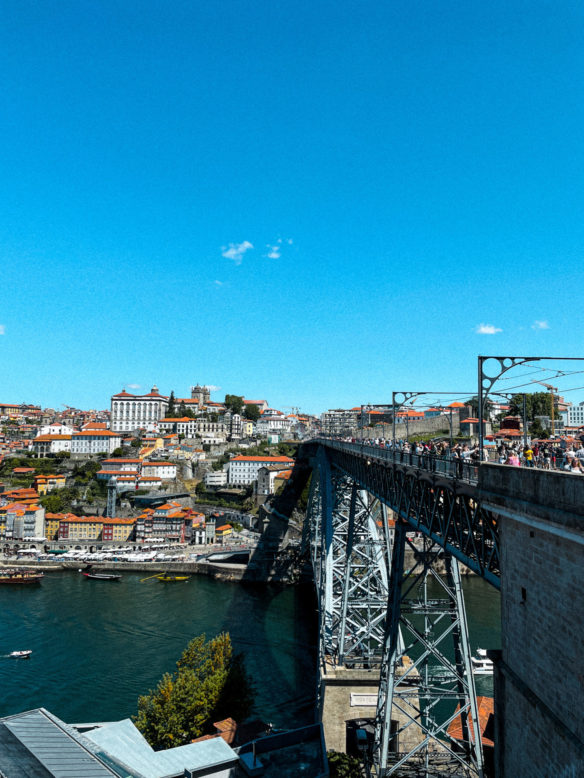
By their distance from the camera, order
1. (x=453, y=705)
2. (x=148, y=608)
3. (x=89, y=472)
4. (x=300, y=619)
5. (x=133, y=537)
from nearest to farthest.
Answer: (x=453, y=705) < (x=300, y=619) < (x=148, y=608) < (x=133, y=537) < (x=89, y=472)

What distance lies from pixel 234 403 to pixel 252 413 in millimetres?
4293

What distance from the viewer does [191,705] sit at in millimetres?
15945

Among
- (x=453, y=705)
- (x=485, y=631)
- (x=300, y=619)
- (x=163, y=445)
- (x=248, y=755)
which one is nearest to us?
(x=248, y=755)

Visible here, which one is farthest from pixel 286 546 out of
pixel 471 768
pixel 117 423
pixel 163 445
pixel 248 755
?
pixel 117 423

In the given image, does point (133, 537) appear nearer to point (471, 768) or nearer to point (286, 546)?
point (286, 546)

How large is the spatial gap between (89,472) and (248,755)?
6194 cm

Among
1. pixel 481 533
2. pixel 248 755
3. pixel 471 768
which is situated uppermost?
pixel 481 533

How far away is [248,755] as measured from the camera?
12172 millimetres

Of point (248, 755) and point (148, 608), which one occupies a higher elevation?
point (248, 755)

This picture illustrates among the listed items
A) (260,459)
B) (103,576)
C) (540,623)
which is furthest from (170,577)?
(540,623)

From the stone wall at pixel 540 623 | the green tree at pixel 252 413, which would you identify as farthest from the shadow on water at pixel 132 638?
the green tree at pixel 252 413

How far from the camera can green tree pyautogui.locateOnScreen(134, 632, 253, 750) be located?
15422mm

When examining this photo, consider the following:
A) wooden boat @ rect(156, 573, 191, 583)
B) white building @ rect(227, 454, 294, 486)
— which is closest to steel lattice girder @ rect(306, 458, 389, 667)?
wooden boat @ rect(156, 573, 191, 583)

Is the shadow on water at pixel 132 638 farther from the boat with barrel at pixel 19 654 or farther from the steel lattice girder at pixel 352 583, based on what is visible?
the steel lattice girder at pixel 352 583
